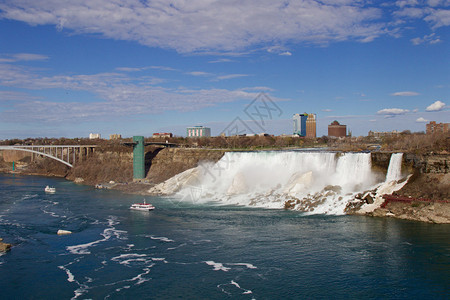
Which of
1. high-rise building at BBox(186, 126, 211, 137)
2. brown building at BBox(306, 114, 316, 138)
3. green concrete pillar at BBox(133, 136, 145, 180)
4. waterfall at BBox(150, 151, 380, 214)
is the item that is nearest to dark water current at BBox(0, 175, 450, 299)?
waterfall at BBox(150, 151, 380, 214)

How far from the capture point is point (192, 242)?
23016 millimetres

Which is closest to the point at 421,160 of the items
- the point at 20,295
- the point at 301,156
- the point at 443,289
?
the point at 301,156

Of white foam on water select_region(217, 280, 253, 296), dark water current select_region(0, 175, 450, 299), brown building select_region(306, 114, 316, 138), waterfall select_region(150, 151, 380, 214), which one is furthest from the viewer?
brown building select_region(306, 114, 316, 138)

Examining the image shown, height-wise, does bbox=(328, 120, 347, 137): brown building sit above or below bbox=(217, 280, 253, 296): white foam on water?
above

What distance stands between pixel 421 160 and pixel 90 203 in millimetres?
31343

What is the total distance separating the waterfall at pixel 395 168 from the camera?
108 ft

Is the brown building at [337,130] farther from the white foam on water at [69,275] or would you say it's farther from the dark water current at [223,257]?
the white foam on water at [69,275]

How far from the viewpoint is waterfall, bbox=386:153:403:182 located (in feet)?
108

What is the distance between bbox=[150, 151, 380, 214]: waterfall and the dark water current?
405cm

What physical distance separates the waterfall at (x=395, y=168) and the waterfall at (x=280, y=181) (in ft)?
4.97

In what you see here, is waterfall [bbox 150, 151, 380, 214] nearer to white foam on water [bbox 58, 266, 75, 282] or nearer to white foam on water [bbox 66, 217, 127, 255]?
white foam on water [bbox 66, 217, 127, 255]

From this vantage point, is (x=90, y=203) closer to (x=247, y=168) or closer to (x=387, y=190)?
(x=247, y=168)

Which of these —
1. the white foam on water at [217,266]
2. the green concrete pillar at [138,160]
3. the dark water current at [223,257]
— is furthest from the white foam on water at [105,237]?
the green concrete pillar at [138,160]

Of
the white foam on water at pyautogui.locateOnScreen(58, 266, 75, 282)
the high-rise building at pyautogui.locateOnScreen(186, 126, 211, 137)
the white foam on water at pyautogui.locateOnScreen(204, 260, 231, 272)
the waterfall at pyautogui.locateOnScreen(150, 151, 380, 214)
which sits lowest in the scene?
the white foam on water at pyautogui.locateOnScreen(58, 266, 75, 282)
